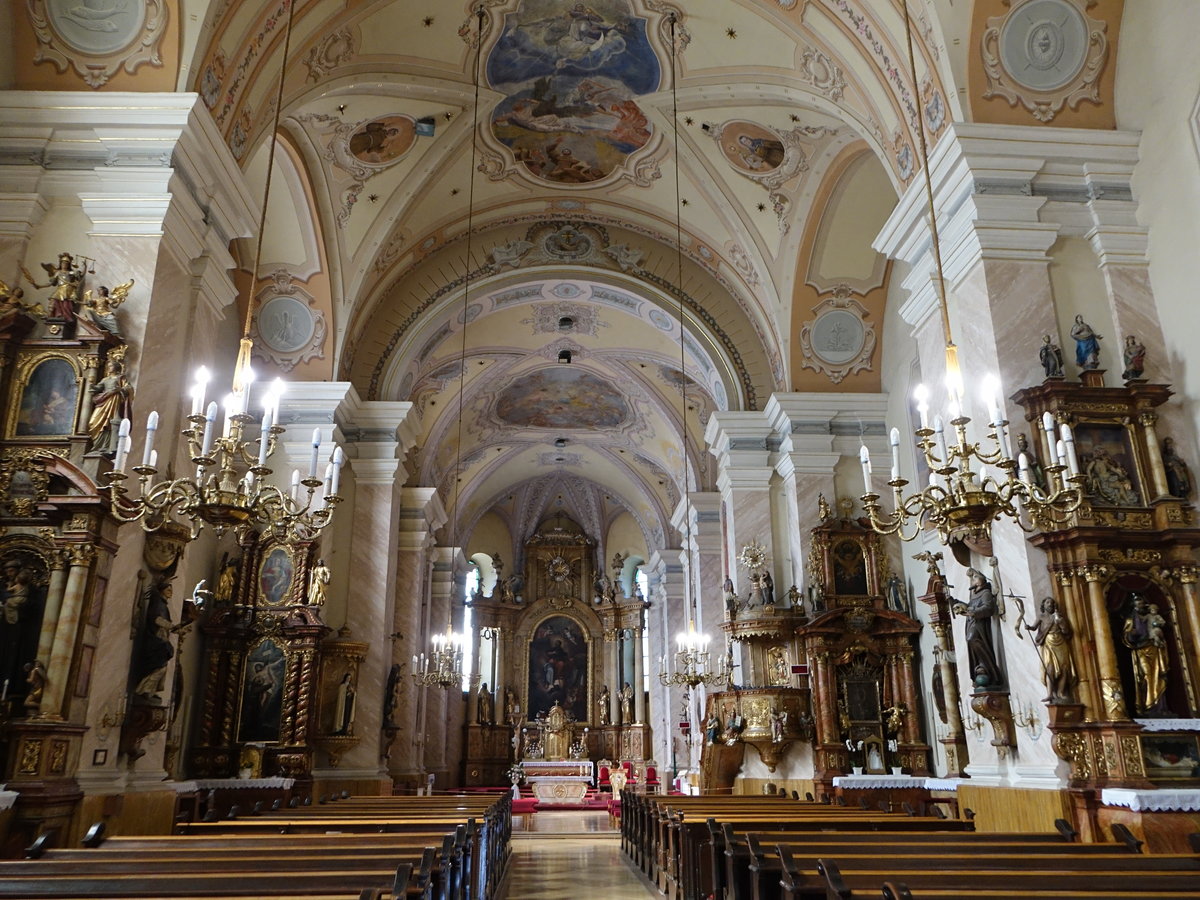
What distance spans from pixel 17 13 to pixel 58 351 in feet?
9.15

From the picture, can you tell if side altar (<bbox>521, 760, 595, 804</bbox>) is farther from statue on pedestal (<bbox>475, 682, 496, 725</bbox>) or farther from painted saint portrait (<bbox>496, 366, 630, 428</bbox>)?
painted saint portrait (<bbox>496, 366, 630, 428</bbox>)

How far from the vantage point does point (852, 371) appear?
13.5 meters

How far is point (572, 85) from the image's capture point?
12.0 metres

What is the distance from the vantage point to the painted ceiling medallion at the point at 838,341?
13.4 metres

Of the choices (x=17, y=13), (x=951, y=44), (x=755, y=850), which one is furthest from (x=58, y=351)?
(x=951, y=44)

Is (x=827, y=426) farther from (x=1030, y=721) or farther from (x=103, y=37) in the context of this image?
(x=103, y=37)

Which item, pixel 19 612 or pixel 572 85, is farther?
pixel 572 85

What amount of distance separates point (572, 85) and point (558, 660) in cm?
1796

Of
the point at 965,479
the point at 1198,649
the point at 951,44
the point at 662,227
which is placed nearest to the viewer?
the point at 965,479

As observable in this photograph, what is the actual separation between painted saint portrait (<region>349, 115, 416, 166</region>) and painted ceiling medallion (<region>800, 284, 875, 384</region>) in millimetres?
5930

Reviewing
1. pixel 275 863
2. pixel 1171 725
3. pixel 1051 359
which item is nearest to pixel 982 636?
pixel 1171 725

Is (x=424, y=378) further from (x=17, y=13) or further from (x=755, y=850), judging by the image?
(x=755, y=850)

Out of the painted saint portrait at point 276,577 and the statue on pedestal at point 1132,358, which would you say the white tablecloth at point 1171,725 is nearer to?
the statue on pedestal at point 1132,358

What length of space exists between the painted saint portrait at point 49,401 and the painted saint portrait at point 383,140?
5990mm
